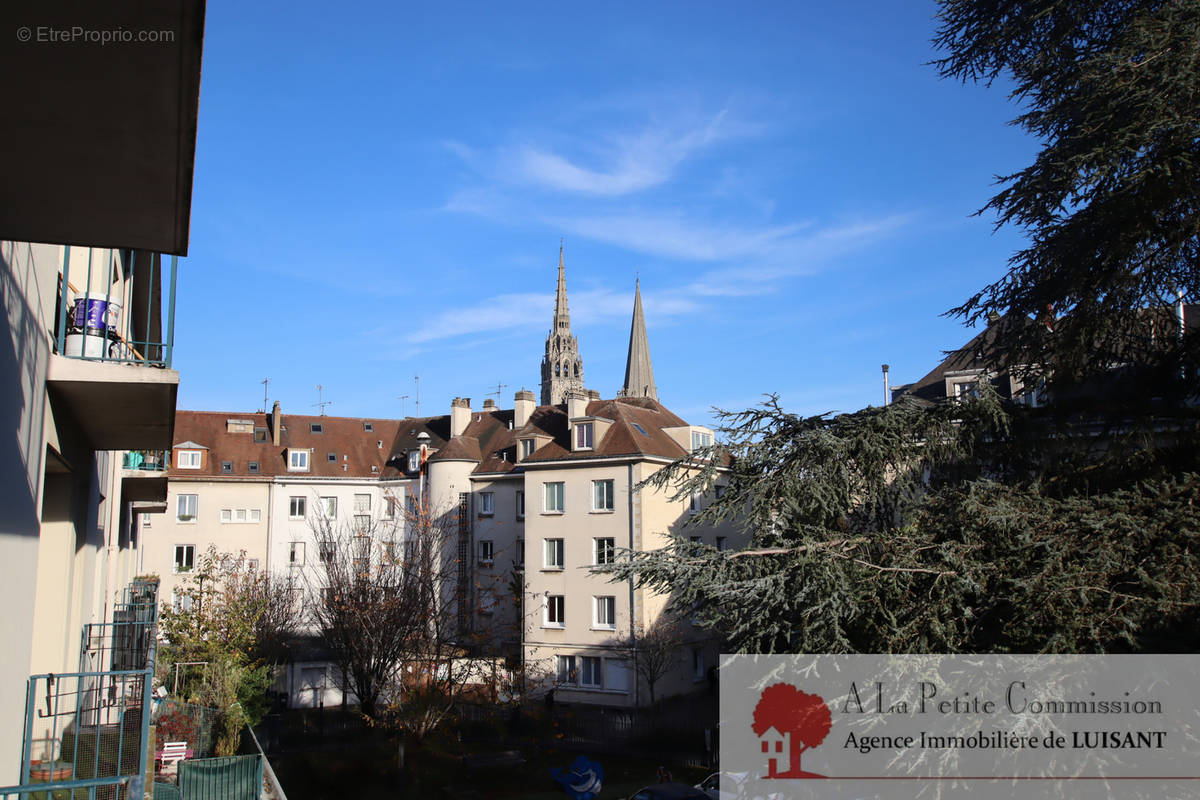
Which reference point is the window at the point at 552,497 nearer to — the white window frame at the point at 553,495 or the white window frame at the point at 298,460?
the white window frame at the point at 553,495

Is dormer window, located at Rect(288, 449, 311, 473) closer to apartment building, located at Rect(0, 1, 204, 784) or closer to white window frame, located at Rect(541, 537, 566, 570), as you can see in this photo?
white window frame, located at Rect(541, 537, 566, 570)

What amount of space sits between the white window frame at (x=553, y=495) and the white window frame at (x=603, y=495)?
1.45 metres

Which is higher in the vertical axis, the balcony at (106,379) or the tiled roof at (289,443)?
the tiled roof at (289,443)

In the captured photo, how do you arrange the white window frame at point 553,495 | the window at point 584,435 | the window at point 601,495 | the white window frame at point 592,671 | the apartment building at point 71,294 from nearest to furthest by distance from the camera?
the apartment building at point 71,294 → the white window frame at point 592,671 → the window at point 601,495 → the white window frame at point 553,495 → the window at point 584,435

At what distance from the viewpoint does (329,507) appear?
1893 inches

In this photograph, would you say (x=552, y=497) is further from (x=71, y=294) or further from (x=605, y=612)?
(x=71, y=294)

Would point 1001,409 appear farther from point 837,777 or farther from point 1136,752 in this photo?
point 837,777

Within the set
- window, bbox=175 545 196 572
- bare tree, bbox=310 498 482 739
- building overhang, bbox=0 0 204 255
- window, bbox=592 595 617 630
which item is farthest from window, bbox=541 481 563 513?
building overhang, bbox=0 0 204 255

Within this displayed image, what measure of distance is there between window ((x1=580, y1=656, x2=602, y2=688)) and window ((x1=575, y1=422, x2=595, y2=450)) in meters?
8.60

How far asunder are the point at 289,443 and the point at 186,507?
6819 millimetres

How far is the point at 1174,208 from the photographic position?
329 inches

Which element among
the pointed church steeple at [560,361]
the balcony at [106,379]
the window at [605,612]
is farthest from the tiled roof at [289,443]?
the pointed church steeple at [560,361]

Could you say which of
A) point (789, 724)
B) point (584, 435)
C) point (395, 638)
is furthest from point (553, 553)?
point (789, 724)

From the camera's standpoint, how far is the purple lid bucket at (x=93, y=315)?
23.0 feet
